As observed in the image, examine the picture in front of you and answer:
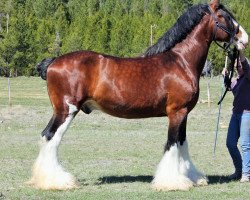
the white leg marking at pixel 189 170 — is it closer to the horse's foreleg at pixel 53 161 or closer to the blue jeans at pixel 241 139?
the blue jeans at pixel 241 139

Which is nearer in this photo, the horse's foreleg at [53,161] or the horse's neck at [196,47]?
the horse's foreleg at [53,161]

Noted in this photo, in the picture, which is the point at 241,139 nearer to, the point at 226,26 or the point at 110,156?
the point at 226,26

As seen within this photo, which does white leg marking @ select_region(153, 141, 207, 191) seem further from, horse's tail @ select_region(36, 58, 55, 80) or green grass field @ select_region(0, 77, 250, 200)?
horse's tail @ select_region(36, 58, 55, 80)

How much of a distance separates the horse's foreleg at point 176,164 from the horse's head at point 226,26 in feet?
4.59

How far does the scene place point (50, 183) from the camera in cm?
879

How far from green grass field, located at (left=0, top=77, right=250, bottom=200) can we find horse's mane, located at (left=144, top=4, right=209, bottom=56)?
2.25 meters

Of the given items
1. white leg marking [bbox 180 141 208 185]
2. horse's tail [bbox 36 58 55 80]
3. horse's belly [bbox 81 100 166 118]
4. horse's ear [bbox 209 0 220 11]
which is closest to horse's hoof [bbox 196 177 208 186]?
white leg marking [bbox 180 141 208 185]

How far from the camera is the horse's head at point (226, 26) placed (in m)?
9.29

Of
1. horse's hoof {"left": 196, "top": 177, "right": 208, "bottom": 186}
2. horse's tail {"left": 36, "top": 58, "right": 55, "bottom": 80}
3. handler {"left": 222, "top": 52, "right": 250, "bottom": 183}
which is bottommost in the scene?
horse's hoof {"left": 196, "top": 177, "right": 208, "bottom": 186}

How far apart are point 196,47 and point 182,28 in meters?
0.38

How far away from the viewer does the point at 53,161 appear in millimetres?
8836

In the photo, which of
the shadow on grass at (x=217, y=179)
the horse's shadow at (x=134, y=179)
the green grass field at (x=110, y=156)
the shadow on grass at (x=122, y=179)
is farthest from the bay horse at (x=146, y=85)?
the shadow on grass at (x=122, y=179)

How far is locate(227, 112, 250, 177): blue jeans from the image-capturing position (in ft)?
32.2

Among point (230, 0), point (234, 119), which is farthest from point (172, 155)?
point (230, 0)
